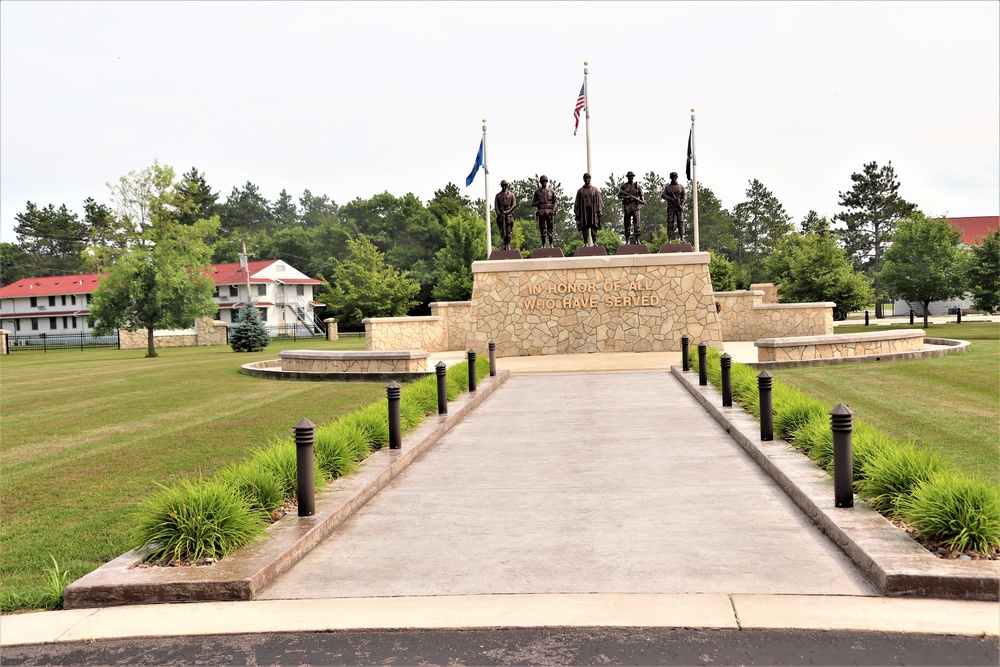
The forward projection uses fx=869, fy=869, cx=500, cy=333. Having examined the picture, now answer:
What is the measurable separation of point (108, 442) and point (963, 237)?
83.5 metres

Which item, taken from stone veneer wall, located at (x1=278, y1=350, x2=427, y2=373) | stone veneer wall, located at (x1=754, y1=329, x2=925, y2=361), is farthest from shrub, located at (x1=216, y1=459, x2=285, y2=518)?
stone veneer wall, located at (x1=754, y1=329, x2=925, y2=361)

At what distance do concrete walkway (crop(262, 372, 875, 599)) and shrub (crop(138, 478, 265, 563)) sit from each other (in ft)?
1.77

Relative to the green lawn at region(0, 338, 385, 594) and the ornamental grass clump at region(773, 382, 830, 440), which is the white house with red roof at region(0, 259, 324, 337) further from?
the ornamental grass clump at region(773, 382, 830, 440)

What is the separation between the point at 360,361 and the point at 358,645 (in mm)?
17026

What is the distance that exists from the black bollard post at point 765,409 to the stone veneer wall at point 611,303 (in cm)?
1748

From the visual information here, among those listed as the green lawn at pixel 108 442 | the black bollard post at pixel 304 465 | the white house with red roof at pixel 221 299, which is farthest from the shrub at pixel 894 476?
the white house with red roof at pixel 221 299

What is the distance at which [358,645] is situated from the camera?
189 inches

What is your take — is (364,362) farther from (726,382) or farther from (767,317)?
(767,317)

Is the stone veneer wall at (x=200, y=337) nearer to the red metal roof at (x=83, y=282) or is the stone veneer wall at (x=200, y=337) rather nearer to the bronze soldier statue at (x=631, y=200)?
the red metal roof at (x=83, y=282)

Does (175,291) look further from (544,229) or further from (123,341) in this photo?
(544,229)

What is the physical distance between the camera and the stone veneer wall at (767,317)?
30453mm

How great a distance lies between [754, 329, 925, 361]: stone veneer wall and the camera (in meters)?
20.5

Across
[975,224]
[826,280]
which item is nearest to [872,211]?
[975,224]

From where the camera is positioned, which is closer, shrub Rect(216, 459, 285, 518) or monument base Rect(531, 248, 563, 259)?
shrub Rect(216, 459, 285, 518)
